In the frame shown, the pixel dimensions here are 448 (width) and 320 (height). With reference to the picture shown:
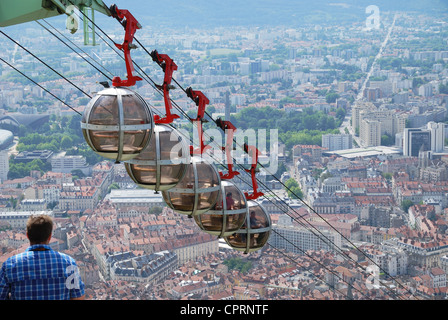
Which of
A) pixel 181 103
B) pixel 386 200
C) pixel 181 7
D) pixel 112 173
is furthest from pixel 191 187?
pixel 181 7

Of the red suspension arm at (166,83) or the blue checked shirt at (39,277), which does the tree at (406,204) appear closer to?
the red suspension arm at (166,83)

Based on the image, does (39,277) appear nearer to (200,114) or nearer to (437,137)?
(200,114)

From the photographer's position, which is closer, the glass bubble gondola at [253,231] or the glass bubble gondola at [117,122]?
the glass bubble gondola at [117,122]

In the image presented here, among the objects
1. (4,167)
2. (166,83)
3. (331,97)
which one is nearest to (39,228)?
(166,83)

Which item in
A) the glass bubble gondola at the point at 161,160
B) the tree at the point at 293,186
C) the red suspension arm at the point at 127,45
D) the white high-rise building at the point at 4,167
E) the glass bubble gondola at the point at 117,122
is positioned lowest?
the tree at the point at 293,186

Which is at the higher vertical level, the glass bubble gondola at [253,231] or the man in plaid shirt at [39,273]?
the man in plaid shirt at [39,273]

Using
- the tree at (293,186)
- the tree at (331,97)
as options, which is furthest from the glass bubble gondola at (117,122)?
→ the tree at (331,97)

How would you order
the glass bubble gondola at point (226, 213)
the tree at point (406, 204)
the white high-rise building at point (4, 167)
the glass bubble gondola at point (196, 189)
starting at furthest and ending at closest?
the white high-rise building at point (4, 167), the tree at point (406, 204), the glass bubble gondola at point (226, 213), the glass bubble gondola at point (196, 189)

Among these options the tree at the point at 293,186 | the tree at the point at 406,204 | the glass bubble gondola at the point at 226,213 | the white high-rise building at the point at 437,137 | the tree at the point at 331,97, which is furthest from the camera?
the tree at the point at 331,97
